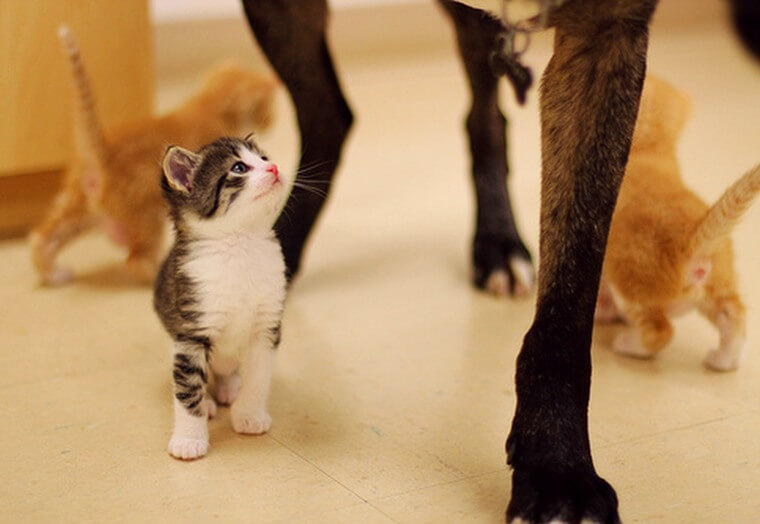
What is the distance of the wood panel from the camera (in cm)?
253

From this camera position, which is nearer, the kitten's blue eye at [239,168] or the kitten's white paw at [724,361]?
the kitten's blue eye at [239,168]

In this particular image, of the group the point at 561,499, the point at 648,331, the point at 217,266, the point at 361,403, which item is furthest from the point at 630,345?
the point at 217,266

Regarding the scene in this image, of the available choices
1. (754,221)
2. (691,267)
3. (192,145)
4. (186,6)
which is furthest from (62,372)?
(186,6)

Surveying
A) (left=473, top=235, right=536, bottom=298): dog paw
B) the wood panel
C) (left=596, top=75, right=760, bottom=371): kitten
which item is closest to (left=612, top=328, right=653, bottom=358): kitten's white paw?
(left=596, top=75, right=760, bottom=371): kitten

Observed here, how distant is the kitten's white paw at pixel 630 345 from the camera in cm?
205

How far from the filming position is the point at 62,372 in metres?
1.96

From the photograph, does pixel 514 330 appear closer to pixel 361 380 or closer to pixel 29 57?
pixel 361 380

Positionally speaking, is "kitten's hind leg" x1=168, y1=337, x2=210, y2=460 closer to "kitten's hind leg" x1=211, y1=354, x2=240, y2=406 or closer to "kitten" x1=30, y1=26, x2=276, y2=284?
"kitten's hind leg" x1=211, y1=354, x2=240, y2=406

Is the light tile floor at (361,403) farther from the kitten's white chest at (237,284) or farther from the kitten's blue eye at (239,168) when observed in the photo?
the kitten's blue eye at (239,168)

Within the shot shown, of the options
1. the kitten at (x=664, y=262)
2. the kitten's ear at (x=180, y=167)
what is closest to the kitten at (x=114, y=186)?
the kitten's ear at (x=180, y=167)

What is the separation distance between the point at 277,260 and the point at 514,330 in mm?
664

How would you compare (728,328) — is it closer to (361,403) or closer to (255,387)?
(361,403)

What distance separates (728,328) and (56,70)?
1.53 meters

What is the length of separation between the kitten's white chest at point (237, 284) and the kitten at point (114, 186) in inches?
28.4
